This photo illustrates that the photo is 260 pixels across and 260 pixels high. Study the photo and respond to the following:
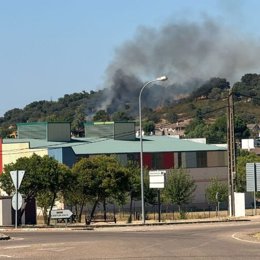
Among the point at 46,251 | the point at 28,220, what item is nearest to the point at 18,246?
the point at 46,251

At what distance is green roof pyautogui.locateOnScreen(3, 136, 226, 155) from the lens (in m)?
102

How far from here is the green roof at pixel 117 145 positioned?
335 ft

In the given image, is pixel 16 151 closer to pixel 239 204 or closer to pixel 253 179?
pixel 239 204

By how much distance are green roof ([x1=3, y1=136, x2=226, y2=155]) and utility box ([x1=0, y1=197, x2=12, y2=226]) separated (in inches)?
1976

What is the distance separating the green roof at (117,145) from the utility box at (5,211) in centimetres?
5018

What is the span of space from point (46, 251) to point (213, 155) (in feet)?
284

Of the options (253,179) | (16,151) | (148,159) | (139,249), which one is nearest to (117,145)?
(148,159)

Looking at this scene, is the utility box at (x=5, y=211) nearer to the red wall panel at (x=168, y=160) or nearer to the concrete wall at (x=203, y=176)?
the concrete wall at (x=203, y=176)

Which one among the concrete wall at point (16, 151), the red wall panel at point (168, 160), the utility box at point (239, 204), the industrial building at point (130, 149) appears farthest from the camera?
the red wall panel at point (168, 160)

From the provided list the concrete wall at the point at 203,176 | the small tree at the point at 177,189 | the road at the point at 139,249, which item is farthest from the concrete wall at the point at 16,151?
the road at the point at 139,249

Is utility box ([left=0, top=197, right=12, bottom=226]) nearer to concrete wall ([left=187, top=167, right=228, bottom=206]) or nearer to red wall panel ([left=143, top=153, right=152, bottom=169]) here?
red wall panel ([left=143, top=153, right=152, bottom=169])

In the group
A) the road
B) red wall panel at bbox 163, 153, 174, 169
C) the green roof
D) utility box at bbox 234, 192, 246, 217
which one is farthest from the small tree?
the road

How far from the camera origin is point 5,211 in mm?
48219

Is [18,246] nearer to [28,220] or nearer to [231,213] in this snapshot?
[28,220]
